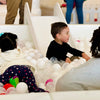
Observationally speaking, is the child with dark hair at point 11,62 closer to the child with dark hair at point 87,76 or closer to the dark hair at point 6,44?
the dark hair at point 6,44

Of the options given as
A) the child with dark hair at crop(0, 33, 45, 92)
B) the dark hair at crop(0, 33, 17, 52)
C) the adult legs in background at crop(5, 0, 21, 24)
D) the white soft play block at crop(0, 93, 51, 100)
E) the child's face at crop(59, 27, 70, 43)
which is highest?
the adult legs in background at crop(5, 0, 21, 24)

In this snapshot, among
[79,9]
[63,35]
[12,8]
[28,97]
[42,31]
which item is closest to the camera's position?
[28,97]

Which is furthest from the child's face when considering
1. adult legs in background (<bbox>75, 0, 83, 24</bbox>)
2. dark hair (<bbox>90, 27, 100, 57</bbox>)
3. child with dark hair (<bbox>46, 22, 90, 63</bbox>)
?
adult legs in background (<bbox>75, 0, 83, 24</bbox>)

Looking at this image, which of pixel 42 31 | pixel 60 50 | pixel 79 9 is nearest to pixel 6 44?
pixel 60 50

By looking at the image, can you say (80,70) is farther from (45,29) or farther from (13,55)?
(45,29)

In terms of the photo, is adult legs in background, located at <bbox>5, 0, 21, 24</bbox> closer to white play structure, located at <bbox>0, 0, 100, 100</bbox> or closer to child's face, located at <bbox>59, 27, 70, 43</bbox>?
white play structure, located at <bbox>0, 0, 100, 100</bbox>

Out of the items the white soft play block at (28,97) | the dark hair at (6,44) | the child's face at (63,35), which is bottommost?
the white soft play block at (28,97)

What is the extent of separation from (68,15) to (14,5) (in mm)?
688

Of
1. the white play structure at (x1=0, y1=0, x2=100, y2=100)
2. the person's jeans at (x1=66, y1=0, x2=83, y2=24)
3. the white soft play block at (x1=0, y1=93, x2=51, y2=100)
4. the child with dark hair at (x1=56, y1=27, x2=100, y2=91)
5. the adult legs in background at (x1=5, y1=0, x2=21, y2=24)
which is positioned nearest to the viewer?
the white soft play block at (x1=0, y1=93, x2=51, y2=100)

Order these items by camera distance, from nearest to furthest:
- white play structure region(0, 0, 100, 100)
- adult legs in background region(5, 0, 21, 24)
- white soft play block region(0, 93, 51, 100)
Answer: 1. white soft play block region(0, 93, 51, 100)
2. white play structure region(0, 0, 100, 100)
3. adult legs in background region(5, 0, 21, 24)

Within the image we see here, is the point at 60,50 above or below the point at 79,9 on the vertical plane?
below

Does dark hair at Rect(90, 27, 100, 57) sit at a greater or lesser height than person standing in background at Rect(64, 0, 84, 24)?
lesser

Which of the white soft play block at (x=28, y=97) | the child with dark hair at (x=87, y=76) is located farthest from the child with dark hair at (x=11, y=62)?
the white soft play block at (x=28, y=97)

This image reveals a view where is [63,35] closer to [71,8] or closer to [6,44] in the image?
[6,44]
